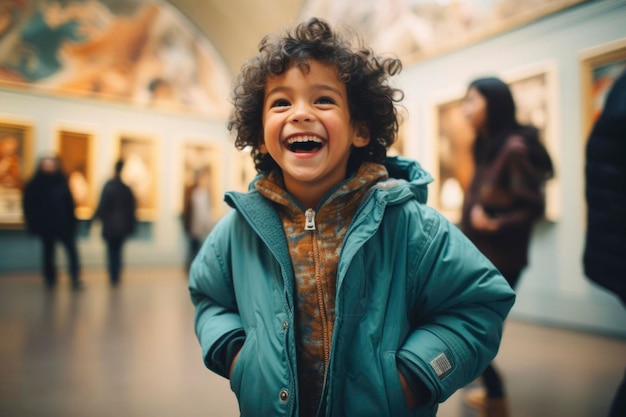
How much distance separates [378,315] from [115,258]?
4.09 ft

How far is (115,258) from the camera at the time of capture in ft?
5.66

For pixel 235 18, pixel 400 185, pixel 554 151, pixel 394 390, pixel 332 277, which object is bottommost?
pixel 394 390

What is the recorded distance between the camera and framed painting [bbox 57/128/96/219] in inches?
61.0

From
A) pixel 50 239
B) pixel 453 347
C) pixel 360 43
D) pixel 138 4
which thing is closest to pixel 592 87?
pixel 360 43

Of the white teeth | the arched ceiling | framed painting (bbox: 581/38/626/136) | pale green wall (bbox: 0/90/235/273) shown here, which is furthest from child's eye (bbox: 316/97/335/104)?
framed painting (bbox: 581/38/626/136)

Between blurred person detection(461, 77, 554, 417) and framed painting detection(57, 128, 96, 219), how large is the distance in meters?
1.85

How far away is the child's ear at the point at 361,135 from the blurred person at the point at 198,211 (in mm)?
796

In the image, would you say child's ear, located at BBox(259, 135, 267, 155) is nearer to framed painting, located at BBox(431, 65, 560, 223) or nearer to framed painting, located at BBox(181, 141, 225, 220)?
framed painting, located at BBox(181, 141, 225, 220)

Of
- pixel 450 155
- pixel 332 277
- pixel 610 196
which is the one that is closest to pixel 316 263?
pixel 332 277

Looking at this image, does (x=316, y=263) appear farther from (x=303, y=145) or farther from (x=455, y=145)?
(x=455, y=145)

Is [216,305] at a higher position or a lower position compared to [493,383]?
higher

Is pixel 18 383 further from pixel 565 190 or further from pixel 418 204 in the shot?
pixel 565 190

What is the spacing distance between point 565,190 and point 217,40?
1.77 m

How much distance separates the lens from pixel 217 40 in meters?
1.76
